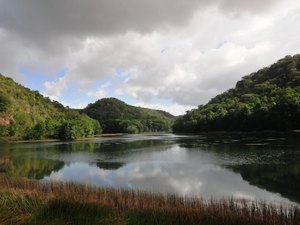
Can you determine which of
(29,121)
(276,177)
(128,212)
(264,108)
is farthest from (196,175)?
(29,121)

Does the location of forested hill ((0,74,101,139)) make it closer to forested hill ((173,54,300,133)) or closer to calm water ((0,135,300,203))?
forested hill ((173,54,300,133))

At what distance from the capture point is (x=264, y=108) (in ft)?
342

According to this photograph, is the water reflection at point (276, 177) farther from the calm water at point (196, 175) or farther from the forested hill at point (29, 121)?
the forested hill at point (29, 121)

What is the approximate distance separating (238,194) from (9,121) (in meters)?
124

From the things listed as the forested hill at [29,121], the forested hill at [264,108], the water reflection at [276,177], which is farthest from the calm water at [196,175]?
the forested hill at [29,121]

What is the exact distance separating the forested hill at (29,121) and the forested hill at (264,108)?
5910 centimetres

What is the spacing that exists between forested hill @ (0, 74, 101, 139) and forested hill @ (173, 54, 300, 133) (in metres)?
59.1

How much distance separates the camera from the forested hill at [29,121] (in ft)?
377

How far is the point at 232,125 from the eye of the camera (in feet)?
397

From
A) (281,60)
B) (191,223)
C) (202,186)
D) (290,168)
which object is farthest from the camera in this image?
(281,60)

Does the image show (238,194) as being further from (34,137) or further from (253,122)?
(34,137)

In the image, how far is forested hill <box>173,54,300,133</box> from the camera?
319 feet

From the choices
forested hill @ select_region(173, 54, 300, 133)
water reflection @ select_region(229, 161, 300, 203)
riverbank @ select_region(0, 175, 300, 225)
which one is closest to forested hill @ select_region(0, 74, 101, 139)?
forested hill @ select_region(173, 54, 300, 133)

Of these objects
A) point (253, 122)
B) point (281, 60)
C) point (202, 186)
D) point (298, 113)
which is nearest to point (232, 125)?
point (253, 122)
